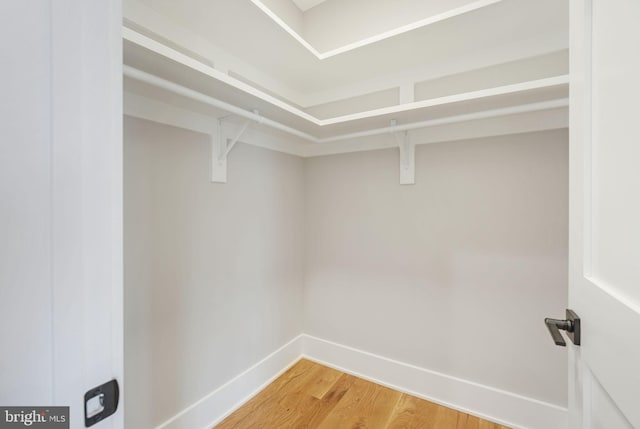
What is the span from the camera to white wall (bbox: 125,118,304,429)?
3.67 feet

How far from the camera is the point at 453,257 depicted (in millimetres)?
1531

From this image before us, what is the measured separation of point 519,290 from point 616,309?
106 centimetres

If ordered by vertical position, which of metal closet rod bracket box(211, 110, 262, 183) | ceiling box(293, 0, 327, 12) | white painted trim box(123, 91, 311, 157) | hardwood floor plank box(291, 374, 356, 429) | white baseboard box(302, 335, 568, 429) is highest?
ceiling box(293, 0, 327, 12)

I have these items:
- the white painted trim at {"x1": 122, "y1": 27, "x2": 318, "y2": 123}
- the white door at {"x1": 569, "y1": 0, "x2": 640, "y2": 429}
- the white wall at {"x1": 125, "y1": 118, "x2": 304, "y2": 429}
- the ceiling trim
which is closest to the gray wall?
the white wall at {"x1": 125, "y1": 118, "x2": 304, "y2": 429}

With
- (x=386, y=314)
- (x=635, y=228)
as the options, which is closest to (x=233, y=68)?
(x=635, y=228)

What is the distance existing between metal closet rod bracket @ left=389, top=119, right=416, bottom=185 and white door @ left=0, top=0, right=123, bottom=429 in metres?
1.44

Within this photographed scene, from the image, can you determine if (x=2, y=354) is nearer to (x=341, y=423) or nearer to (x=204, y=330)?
(x=204, y=330)

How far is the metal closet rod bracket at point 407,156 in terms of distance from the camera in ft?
5.27

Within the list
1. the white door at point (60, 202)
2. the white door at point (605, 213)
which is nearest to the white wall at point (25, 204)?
the white door at point (60, 202)

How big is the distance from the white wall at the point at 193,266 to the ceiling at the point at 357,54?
0.33 metres

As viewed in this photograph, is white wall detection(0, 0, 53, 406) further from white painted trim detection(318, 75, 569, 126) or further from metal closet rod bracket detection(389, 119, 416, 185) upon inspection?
metal closet rod bracket detection(389, 119, 416, 185)

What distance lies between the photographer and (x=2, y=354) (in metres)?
0.36

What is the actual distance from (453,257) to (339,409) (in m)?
1.13

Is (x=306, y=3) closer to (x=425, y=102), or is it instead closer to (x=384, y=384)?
(x=425, y=102)
